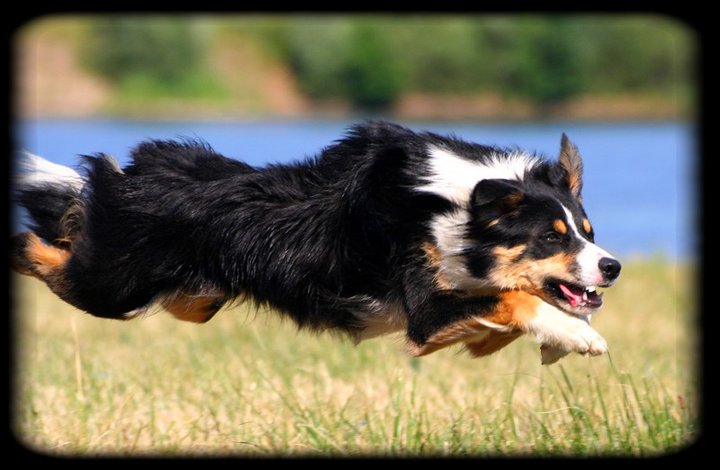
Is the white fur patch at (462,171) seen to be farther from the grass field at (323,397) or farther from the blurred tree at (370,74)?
the blurred tree at (370,74)

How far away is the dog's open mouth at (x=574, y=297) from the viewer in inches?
204

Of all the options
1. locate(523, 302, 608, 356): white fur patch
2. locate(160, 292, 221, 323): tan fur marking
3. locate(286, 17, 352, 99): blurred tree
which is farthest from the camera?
locate(286, 17, 352, 99): blurred tree

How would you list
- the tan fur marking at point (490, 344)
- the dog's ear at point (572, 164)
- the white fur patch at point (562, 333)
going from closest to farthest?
the white fur patch at point (562, 333)
the tan fur marking at point (490, 344)
the dog's ear at point (572, 164)

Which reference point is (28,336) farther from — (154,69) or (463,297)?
(154,69)

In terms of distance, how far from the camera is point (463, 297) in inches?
209

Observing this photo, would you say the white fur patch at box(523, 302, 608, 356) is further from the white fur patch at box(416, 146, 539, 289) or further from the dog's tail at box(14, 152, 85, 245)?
the dog's tail at box(14, 152, 85, 245)

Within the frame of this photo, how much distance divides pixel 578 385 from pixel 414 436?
4.21ft

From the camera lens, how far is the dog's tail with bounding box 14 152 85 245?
597 centimetres

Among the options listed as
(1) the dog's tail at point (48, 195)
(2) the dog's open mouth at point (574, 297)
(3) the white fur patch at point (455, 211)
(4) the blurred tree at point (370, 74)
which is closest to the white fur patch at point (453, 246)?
(3) the white fur patch at point (455, 211)

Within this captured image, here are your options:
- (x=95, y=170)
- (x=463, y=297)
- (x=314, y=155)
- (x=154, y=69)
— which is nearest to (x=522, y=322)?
(x=463, y=297)

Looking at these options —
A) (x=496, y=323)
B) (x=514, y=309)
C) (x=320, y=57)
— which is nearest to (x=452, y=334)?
(x=496, y=323)

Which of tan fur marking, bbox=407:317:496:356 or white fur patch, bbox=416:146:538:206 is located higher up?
white fur patch, bbox=416:146:538:206

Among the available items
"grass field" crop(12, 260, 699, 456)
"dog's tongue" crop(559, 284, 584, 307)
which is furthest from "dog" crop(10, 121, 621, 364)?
"grass field" crop(12, 260, 699, 456)

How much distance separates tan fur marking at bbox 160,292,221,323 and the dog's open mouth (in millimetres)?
1842
